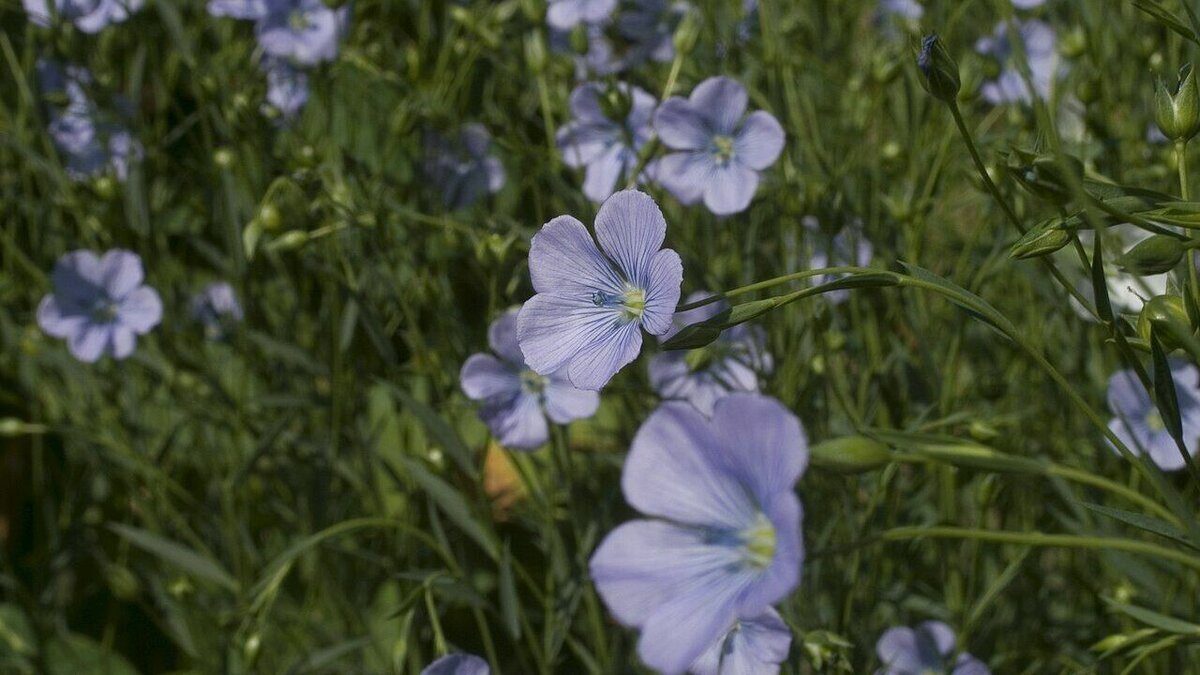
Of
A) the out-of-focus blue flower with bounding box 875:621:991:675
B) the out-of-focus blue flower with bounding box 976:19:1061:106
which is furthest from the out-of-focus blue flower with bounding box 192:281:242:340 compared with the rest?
the out-of-focus blue flower with bounding box 976:19:1061:106

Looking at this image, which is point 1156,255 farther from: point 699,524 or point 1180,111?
point 699,524

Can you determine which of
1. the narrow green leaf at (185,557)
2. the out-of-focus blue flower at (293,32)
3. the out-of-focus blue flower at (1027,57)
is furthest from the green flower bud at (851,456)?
the out-of-focus blue flower at (293,32)

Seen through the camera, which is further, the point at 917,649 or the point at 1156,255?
the point at 917,649

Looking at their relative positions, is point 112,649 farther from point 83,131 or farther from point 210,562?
point 83,131

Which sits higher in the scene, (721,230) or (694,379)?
(721,230)

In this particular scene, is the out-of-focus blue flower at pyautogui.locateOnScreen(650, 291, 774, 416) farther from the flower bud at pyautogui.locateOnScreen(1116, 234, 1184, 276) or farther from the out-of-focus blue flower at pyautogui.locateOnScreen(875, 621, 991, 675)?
the flower bud at pyautogui.locateOnScreen(1116, 234, 1184, 276)

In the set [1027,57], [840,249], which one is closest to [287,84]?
[840,249]

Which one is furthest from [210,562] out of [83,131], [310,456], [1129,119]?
[1129,119]
